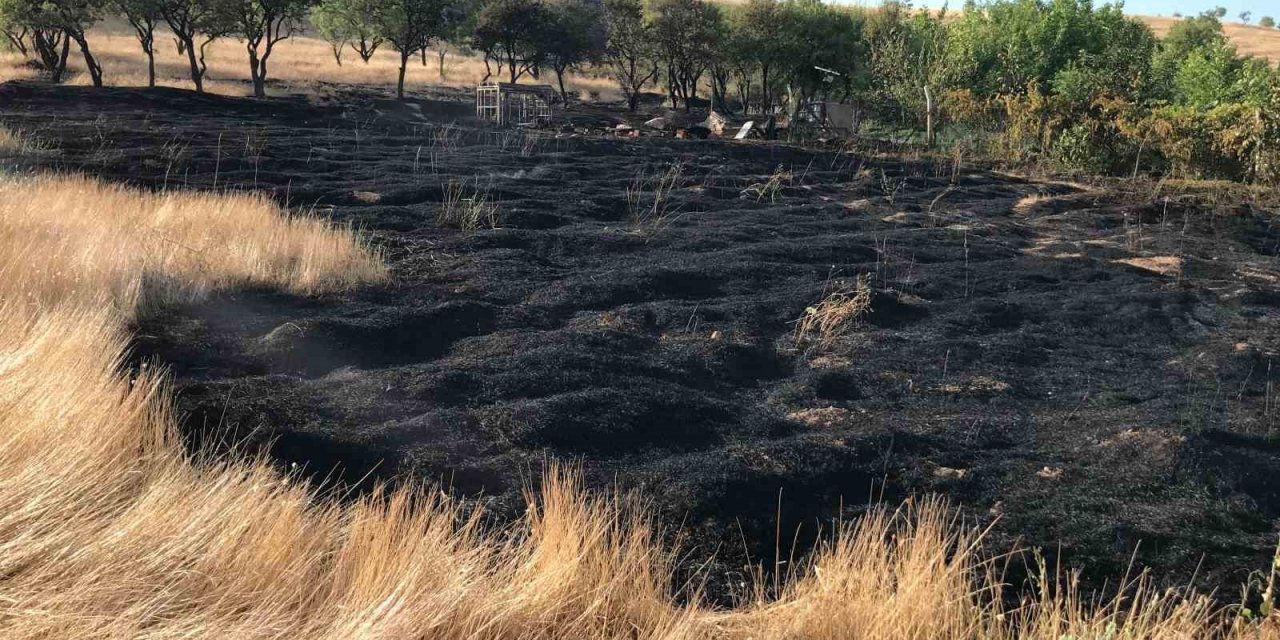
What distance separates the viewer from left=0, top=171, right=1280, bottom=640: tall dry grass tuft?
261 cm

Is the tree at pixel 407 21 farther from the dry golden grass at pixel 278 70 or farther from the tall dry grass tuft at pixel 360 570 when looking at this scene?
the tall dry grass tuft at pixel 360 570

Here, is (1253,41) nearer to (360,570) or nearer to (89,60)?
(89,60)

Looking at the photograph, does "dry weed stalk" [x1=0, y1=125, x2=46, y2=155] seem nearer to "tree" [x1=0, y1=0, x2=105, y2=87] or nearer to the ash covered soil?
the ash covered soil

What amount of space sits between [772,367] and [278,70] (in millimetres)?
39561

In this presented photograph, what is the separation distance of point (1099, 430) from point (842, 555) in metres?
2.48

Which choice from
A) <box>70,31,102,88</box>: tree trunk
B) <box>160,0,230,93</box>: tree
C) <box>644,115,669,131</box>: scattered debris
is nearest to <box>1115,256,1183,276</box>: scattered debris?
<box>644,115,669,131</box>: scattered debris

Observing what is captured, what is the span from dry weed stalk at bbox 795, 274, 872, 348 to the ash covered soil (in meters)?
0.11

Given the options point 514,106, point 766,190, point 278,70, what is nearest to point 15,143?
point 766,190

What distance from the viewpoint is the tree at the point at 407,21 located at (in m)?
30.5

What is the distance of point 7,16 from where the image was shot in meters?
25.6

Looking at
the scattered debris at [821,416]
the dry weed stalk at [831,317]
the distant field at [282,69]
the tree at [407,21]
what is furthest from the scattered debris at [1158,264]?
the distant field at [282,69]

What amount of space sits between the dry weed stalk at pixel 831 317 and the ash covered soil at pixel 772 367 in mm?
109

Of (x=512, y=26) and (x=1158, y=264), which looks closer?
(x=1158, y=264)

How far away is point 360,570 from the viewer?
2939 millimetres
